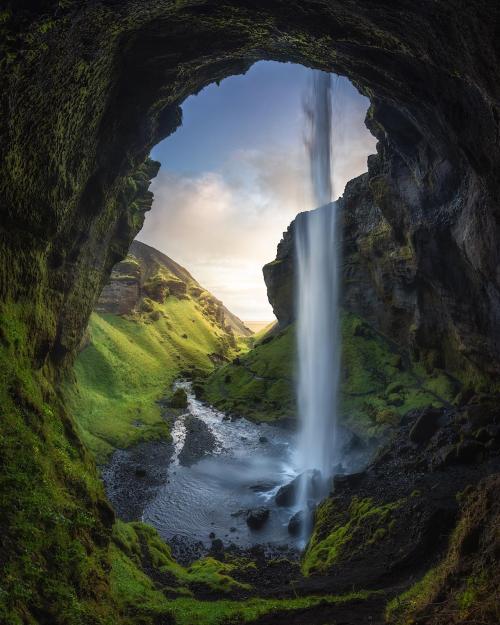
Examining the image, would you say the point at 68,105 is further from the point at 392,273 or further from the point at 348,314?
the point at 348,314

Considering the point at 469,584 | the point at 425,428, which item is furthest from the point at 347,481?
the point at 469,584

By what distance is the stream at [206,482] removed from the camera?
2978cm

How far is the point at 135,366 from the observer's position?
265ft

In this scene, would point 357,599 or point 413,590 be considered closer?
point 413,590

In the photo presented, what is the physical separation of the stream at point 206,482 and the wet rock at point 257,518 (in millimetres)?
370

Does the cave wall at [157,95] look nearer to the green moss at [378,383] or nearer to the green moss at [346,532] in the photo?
the green moss at [378,383]

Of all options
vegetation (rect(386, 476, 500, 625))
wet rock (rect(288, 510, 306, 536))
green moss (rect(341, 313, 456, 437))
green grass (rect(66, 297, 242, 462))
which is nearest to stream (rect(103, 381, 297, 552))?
wet rock (rect(288, 510, 306, 536))

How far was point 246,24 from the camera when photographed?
18141mm

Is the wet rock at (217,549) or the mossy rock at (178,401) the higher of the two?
the mossy rock at (178,401)

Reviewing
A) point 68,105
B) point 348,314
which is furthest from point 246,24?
point 348,314

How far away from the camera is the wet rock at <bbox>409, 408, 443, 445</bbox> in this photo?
101 feet

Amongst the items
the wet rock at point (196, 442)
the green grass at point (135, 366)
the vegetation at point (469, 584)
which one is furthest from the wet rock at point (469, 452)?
the green grass at point (135, 366)

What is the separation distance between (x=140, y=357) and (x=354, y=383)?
51.6m

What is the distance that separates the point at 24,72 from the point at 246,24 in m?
11.6
